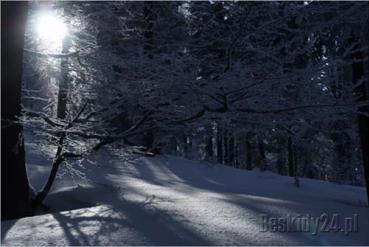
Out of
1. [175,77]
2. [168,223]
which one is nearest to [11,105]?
[175,77]

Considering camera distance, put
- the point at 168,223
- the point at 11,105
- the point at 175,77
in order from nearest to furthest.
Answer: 1. the point at 168,223
2. the point at 175,77
3. the point at 11,105

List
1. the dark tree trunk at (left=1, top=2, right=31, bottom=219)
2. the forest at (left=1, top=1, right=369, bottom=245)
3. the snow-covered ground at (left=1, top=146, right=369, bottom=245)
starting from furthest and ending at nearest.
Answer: the dark tree trunk at (left=1, top=2, right=31, bottom=219) < the forest at (left=1, top=1, right=369, bottom=245) < the snow-covered ground at (left=1, top=146, right=369, bottom=245)

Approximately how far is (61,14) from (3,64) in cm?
115

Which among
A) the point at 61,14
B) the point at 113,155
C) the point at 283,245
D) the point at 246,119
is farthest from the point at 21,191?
the point at 283,245

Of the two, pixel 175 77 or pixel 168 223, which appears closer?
pixel 168 223

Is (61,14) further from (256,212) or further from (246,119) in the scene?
(256,212)

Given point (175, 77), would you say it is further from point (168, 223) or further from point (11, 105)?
point (11, 105)

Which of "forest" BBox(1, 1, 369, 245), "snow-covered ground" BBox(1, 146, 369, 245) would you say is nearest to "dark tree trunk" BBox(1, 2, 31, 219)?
"forest" BBox(1, 1, 369, 245)

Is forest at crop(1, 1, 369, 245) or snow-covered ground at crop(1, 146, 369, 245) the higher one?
forest at crop(1, 1, 369, 245)

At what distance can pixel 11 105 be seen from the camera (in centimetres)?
616

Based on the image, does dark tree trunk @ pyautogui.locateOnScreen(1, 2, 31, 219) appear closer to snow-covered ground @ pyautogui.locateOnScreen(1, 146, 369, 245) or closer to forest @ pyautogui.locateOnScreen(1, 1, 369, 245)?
forest @ pyautogui.locateOnScreen(1, 1, 369, 245)

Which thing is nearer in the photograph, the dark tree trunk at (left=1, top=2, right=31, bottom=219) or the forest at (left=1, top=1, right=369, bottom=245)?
the forest at (left=1, top=1, right=369, bottom=245)

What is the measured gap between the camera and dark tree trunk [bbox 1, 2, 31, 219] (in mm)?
6098

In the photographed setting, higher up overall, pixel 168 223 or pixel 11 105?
pixel 11 105
